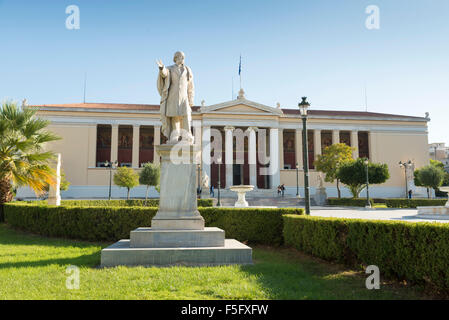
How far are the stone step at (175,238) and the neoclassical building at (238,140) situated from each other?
3237 cm

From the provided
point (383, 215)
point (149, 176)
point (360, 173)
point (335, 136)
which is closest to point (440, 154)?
point (335, 136)

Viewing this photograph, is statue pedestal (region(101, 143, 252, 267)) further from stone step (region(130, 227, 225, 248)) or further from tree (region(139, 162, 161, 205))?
tree (region(139, 162, 161, 205))

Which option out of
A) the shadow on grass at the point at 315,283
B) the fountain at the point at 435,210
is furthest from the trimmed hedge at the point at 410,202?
the shadow on grass at the point at 315,283

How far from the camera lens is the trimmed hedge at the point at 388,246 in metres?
4.57

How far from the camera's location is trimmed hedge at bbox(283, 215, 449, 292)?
457 cm

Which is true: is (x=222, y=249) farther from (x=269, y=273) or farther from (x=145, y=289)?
(x=145, y=289)

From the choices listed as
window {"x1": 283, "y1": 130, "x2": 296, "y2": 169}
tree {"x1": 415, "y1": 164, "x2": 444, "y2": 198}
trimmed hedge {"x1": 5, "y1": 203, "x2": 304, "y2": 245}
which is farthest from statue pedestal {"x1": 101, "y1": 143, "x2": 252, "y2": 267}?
window {"x1": 283, "y1": 130, "x2": 296, "y2": 169}

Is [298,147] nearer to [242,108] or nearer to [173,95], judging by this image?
[242,108]

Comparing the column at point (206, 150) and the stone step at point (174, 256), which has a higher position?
the column at point (206, 150)

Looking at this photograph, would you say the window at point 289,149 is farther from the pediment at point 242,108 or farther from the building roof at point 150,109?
the pediment at point 242,108

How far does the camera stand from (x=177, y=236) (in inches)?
266

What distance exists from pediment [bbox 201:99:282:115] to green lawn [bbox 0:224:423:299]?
35.8 meters

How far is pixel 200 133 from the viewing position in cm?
4159
